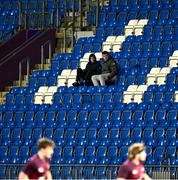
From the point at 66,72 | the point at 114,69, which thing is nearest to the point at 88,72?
the point at 114,69

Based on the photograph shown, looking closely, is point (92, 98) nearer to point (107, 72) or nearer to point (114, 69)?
point (107, 72)

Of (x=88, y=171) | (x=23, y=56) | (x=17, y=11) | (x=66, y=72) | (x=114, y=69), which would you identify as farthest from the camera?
(x=17, y=11)

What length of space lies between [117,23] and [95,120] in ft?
15.6

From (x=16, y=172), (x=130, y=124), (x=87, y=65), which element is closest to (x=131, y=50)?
(x=87, y=65)

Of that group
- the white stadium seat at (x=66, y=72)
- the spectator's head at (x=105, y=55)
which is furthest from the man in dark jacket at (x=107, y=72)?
the white stadium seat at (x=66, y=72)

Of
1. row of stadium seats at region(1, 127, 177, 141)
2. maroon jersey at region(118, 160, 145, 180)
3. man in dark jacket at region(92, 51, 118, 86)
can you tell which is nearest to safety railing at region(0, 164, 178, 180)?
row of stadium seats at region(1, 127, 177, 141)

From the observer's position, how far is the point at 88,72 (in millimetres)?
31281

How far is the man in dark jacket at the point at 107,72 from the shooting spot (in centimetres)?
3084

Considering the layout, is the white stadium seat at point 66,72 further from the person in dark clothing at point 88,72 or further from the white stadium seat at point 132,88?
the white stadium seat at point 132,88

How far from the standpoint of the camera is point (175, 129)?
28.4 meters

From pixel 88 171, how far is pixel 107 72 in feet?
17.0

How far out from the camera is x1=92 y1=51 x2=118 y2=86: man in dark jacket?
30.8 metres

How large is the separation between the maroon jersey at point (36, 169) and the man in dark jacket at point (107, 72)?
1326cm

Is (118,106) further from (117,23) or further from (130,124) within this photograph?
(117,23)
